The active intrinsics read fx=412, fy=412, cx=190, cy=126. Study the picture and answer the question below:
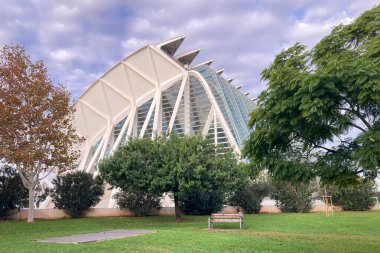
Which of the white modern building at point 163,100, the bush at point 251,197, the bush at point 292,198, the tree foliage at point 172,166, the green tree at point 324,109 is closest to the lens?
the green tree at point 324,109

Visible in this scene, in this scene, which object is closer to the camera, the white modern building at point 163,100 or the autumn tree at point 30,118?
the autumn tree at point 30,118

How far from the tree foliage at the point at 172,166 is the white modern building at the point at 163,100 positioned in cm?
1957

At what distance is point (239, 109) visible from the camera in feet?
164

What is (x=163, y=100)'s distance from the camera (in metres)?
50.3

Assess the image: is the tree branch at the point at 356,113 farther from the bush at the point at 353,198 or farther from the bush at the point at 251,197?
the bush at the point at 353,198

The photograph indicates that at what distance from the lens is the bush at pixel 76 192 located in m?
28.4

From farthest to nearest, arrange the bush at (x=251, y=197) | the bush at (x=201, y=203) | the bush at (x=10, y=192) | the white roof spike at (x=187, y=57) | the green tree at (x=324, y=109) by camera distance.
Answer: the white roof spike at (x=187, y=57) → the bush at (x=251, y=197) → the bush at (x=201, y=203) → the bush at (x=10, y=192) → the green tree at (x=324, y=109)

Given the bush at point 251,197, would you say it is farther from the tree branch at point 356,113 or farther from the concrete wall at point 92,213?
the tree branch at point 356,113

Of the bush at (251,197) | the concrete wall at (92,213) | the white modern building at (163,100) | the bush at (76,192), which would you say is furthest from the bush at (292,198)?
the bush at (76,192)

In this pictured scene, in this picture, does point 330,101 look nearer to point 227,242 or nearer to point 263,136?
point 263,136

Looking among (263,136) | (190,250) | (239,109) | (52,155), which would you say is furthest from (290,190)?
(263,136)

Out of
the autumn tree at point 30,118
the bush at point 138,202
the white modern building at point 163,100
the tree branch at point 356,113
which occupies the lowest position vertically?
the bush at point 138,202

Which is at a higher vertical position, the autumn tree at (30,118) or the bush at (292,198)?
the autumn tree at (30,118)

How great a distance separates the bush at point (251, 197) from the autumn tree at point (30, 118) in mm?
15410
